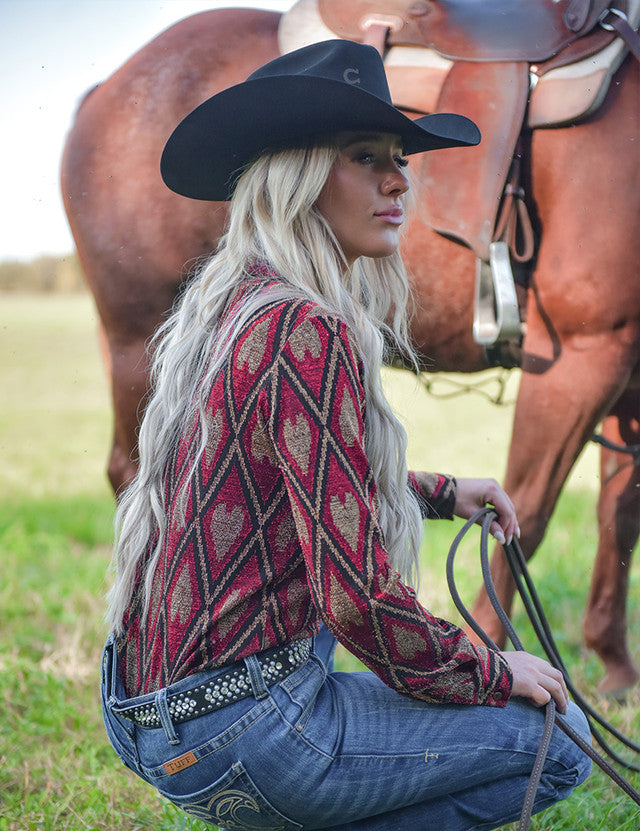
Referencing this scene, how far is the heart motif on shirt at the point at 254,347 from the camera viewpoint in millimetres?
1234

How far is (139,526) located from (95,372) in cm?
1155

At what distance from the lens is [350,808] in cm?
133

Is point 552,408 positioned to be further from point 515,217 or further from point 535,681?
point 535,681

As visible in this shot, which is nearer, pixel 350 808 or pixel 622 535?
pixel 350 808

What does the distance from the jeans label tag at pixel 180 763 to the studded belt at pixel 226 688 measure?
0.05m

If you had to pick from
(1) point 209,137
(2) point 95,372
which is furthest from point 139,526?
(2) point 95,372

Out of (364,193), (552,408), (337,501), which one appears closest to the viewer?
(337,501)

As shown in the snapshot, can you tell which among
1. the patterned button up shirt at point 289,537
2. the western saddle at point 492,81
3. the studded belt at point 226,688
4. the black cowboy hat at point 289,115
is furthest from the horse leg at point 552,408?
the studded belt at point 226,688

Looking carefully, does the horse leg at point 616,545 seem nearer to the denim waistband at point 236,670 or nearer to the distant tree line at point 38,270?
the denim waistband at point 236,670

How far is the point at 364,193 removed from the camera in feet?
4.72

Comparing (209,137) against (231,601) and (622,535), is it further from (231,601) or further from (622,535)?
(622,535)

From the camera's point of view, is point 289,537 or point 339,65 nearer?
point 289,537

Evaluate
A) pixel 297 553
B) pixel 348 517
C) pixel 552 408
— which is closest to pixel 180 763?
pixel 297 553

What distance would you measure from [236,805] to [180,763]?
117 mm
